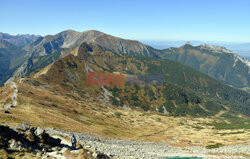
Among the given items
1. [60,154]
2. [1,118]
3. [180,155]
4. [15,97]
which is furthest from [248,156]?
[15,97]

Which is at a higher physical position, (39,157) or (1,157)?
(1,157)

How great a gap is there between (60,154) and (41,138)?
22.7 feet

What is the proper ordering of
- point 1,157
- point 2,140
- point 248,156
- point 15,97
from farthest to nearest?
point 15,97 → point 248,156 → point 2,140 → point 1,157

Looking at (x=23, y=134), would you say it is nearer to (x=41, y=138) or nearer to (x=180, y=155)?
(x=41, y=138)

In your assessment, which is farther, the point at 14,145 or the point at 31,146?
the point at 31,146

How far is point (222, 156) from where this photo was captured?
5572cm

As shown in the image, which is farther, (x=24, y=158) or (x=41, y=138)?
(x=41, y=138)

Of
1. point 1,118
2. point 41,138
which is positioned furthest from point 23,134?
point 1,118

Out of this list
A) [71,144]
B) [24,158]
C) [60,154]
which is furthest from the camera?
[71,144]

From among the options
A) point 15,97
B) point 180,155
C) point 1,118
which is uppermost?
point 1,118

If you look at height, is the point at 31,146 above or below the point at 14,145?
below

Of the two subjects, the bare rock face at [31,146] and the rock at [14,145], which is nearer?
the bare rock face at [31,146]

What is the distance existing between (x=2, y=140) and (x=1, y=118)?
78.8ft

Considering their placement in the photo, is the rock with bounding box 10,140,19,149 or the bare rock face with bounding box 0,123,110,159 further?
the rock with bounding box 10,140,19,149
